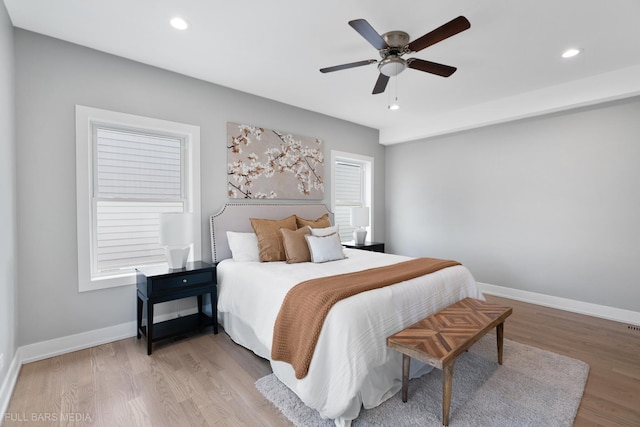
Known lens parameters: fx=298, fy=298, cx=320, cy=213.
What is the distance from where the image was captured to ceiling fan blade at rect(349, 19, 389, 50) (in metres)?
1.84

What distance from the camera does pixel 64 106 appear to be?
2.58m

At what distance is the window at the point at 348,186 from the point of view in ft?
15.9

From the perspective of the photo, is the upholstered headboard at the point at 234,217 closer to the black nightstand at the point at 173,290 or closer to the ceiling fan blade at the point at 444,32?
the black nightstand at the point at 173,290

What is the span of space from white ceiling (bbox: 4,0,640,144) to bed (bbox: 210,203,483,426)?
173cm

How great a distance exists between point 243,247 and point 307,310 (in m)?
1.52

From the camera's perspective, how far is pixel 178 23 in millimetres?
2309

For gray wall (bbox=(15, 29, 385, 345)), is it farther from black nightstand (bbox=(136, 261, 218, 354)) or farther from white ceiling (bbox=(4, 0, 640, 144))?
black nightstand (bbox=(136, 261, 218, 354))

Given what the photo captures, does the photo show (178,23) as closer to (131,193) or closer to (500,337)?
(131,193)

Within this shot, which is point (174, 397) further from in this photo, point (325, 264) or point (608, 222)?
point (608, 222)

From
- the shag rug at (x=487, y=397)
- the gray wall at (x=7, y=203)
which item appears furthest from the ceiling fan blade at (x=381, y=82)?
the gray wall at (x=7, y=203)

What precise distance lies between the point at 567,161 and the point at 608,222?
83 centimetres

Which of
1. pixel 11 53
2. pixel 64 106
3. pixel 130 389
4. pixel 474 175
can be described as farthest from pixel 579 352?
pixel 11 53

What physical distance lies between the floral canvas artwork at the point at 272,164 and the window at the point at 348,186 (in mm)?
447

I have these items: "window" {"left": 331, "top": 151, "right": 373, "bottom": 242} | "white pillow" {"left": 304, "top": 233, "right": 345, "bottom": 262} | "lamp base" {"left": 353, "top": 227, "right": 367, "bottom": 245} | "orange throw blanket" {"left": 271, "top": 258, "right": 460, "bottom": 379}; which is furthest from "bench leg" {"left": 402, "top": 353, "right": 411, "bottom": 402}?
"window" {"left": 331, "top": 151, "right": 373, "bottom": 242}
